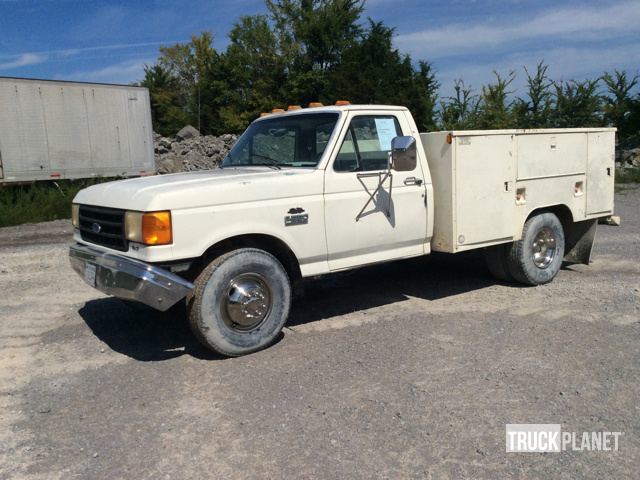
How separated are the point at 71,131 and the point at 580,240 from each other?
1253 cm

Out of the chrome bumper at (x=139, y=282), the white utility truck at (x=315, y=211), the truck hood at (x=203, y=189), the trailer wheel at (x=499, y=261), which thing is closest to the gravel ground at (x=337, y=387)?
the trailer wheel at (x=499, y=261)

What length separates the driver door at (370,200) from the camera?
538cm

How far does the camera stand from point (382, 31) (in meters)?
37.0

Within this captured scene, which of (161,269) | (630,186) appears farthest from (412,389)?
(630,186)

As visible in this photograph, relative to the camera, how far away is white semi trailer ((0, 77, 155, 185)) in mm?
14192

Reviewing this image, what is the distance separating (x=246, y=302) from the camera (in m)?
4.91

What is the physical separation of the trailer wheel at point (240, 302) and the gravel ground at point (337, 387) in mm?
173

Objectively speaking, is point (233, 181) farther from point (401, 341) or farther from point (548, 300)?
point (548, 300)

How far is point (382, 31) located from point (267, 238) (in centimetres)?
3465

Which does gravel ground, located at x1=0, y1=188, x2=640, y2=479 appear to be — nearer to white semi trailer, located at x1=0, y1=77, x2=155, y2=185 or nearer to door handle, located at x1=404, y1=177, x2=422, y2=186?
door handle, located at x1=404, y1=177, x2=422, y2=186

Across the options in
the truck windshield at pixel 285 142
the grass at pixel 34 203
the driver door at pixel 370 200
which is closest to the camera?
the driver door at pixel 370 200

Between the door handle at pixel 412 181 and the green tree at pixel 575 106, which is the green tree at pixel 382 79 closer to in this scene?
the green tree at pixel 575 106

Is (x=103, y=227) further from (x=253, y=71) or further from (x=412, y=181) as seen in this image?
(x=253, y=71)

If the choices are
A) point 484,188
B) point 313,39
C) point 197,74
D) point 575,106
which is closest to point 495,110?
point 575,106
